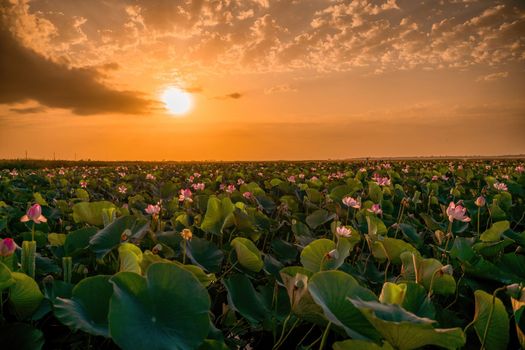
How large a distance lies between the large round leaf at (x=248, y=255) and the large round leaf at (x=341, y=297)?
1.61 feet

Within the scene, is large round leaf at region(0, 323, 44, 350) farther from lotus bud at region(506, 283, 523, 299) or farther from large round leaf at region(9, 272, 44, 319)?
lotus bud at region(506, 283, 523, 299)

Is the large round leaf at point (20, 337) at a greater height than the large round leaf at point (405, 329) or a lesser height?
lesser

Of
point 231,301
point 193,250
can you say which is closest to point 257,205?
point 193,250

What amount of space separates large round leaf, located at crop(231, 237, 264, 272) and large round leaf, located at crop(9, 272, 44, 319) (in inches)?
22.0

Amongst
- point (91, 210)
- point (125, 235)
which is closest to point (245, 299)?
point (125, 235)

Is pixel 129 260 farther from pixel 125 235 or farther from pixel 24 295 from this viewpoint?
pixel 125 235

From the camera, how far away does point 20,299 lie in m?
0.93

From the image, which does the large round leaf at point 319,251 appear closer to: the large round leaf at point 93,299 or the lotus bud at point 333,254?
the lotus bud at point 333,254

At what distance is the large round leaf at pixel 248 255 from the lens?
1.30 metres

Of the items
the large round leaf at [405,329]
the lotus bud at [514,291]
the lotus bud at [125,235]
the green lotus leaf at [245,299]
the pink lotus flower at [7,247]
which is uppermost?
the pink lotus flower at [7,247]

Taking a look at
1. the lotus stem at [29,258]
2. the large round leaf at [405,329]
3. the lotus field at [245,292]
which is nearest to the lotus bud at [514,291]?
the lotus field at [245,292]

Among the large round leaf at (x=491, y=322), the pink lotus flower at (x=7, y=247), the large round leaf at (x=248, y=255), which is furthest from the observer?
the large round leaf at (x=248, y=255)

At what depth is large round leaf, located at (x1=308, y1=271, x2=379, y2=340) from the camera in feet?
2.67

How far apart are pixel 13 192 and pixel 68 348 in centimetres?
334
